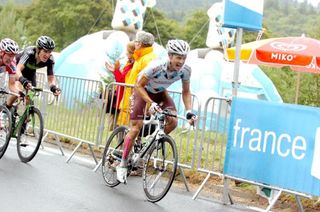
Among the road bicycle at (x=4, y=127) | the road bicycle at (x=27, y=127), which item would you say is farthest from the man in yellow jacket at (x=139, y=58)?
the road bicycle at (x=4, y=127)

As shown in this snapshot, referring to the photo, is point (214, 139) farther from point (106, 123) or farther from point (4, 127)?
point (4, 127)

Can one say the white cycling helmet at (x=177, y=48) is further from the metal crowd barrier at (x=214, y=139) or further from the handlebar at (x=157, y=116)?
the metal crowd barrier at (x=214, y=139)

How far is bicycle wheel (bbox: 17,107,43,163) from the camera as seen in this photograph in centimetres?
980

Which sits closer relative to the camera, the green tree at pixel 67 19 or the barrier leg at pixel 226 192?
the barrier leg at pixel 226 192

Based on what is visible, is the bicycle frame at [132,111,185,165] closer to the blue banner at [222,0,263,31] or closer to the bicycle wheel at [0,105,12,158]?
the blue banner at [222,0,263,31]

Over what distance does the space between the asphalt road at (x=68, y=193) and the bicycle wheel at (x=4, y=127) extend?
0.75 feet

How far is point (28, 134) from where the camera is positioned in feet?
32.3

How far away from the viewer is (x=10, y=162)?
968cm

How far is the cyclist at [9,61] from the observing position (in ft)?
31.9

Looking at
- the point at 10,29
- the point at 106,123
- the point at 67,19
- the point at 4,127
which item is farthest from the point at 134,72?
the point at 67,19

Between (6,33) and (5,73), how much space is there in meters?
42.3

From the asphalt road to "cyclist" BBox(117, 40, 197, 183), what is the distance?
1.73 feet

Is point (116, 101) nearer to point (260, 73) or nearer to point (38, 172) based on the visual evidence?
point (38, 172)

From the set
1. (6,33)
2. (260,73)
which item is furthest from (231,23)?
(6,33)
